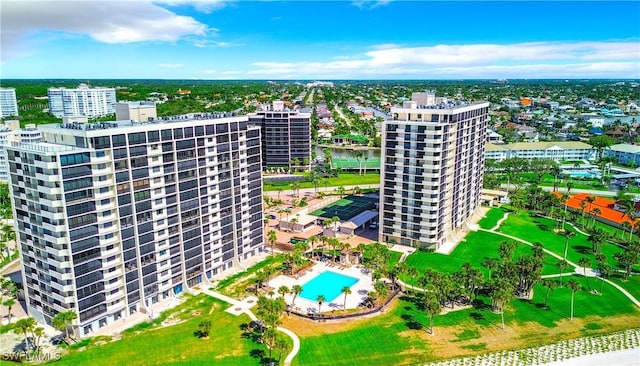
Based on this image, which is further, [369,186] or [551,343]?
[369,186]

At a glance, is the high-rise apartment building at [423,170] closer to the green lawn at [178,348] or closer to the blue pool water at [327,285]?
the blue pool water at [327,285]

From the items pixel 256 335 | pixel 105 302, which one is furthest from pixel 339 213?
pixel 105 302

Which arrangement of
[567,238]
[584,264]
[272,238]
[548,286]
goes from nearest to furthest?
1. [548,286]
2. [584,264]
3. [272,238]
4. [567,238]

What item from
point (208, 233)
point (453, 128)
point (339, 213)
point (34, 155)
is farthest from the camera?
point (339, 213)

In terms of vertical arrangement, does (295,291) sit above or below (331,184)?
below

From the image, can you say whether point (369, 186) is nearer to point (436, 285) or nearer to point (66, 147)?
point (436, 285)

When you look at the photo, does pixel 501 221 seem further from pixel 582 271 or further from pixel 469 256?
pixel 582 271

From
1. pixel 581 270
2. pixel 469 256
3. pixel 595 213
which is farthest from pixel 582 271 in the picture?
pixel 595 213
